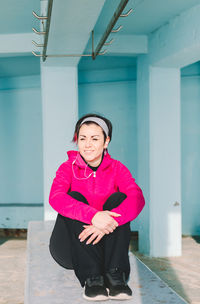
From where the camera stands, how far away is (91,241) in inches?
68.7

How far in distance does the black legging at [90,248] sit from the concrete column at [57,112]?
246 centimetres

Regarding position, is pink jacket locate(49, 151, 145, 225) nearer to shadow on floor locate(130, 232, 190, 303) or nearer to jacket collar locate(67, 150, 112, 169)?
jacket collar locate(67, 150, 112, 169)

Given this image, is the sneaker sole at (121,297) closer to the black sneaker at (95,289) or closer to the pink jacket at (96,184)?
the black sneaker at (95,289)

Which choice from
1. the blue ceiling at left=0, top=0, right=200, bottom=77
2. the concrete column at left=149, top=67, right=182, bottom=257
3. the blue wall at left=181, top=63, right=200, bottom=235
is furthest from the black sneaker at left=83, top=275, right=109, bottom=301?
the blue wall at left=181, top=63, right=200, bottom=235

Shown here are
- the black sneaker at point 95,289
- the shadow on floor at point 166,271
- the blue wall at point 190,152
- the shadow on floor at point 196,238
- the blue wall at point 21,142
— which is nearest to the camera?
the black sneaker at point 95,289

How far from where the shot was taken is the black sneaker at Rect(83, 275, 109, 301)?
66.4 inches

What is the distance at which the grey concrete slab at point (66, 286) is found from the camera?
69.2 inches

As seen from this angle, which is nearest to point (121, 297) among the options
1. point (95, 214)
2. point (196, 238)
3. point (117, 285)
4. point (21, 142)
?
point (117, 285)

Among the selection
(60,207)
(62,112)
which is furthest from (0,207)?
(60,207)

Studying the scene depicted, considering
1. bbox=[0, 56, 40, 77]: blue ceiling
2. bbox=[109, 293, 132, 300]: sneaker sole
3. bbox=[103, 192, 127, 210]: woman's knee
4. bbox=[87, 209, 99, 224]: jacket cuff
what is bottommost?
bbox=[109, 293, 132, 300]: sneaker sole

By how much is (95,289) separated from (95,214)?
0.32 meters

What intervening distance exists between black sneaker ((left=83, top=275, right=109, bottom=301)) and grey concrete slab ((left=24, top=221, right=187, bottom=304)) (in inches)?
1.9

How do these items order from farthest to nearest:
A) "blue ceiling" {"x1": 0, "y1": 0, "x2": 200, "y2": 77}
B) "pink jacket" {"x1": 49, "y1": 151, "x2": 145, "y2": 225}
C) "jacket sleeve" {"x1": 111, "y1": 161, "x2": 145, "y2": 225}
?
"blue ceiling" {"x1": 0, "y1": 0, "x2": 200, "y2": 77}
"pink jacket" {"x1": 49, "y1": 151, "x2": 145, "y2": 225}
"jacket sleeve" {"x1": 111, "y1": 161, "x2": 145, "y2": 225}

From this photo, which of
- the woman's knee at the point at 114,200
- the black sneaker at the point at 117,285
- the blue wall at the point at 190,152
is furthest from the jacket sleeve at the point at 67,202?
the blue wall at the point at 190,152
